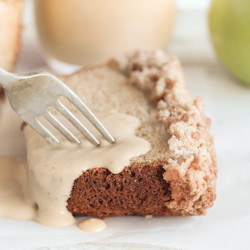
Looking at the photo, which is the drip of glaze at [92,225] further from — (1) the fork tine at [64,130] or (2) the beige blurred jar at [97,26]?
(2) the beige blurred jar at [97,26]

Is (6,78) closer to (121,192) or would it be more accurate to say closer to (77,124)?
(77,124)

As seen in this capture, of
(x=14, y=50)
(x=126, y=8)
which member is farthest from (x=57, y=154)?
(x=126, y=8)

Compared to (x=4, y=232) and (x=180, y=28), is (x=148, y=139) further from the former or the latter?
(x=180, y=28)

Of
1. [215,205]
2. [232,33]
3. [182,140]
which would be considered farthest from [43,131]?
[232,33]

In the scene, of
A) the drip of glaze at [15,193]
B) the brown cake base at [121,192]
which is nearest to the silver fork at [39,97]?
the brown cake base at [121,192]

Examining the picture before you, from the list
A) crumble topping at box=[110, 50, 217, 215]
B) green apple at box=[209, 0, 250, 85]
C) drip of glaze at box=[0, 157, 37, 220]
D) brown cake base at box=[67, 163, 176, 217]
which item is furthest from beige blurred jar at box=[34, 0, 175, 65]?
brown cake base at box=[67, 163, 176, 217]

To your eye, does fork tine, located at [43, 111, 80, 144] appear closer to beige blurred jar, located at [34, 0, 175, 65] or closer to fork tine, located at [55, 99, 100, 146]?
fork tine, located at [55, 99, 100, 146]
